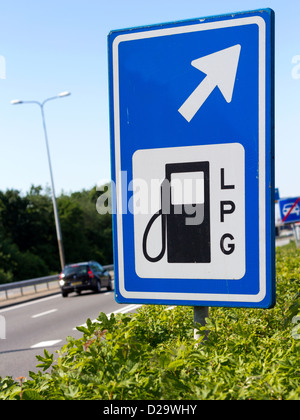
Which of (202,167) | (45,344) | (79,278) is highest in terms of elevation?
(202,167)

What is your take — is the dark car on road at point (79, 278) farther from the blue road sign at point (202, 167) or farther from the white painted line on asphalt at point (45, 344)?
the blue road sign at point (202, 167)

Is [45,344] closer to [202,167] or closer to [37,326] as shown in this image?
[37,326]

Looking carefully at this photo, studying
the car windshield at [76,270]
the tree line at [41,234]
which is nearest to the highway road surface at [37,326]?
the car windshield at [76,270]

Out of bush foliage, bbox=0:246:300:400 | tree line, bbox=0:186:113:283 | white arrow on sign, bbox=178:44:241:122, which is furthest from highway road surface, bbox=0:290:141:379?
tree line, bbox=0:186:113:283

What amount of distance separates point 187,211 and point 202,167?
0.17 metres

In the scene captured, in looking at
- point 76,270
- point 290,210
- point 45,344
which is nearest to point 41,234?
point 76,270

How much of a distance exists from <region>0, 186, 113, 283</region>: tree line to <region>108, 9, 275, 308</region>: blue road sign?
39.2 metres

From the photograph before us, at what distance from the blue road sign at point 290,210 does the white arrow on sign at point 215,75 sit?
15419mm

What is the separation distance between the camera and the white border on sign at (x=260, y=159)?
193 cm

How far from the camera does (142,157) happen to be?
2109 millimetres

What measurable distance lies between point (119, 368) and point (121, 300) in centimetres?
31

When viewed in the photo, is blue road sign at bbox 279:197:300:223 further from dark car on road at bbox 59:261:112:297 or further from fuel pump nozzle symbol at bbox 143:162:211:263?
fuel pump nozzle symbol at bbox 143:162:211:263

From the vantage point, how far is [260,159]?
6.31ft

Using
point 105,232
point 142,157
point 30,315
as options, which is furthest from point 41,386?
point 105,232
